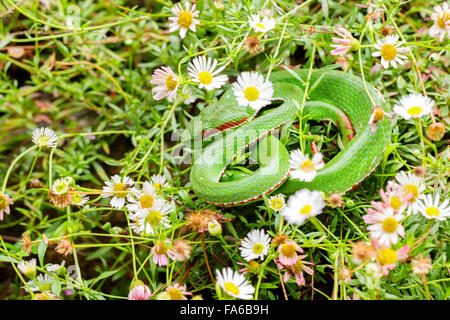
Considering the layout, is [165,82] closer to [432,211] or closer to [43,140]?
[43,140]

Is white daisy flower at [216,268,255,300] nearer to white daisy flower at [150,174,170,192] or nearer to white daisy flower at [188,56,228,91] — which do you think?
white daisy flower at [150,174,170,192]

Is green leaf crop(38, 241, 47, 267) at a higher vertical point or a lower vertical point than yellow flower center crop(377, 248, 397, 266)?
higher

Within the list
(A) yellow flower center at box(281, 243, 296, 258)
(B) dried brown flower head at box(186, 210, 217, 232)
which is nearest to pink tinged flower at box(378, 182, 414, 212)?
(A) yellow flower center at box(281, 243, 296, 258)

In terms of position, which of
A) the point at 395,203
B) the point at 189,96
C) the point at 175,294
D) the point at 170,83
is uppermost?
the point at 189,96

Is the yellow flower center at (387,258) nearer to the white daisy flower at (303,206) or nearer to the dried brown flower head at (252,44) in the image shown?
the white daisy flower at (303,206)

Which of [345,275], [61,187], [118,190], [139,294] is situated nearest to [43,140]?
[61,187]

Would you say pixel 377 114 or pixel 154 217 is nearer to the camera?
pixel 154 217
